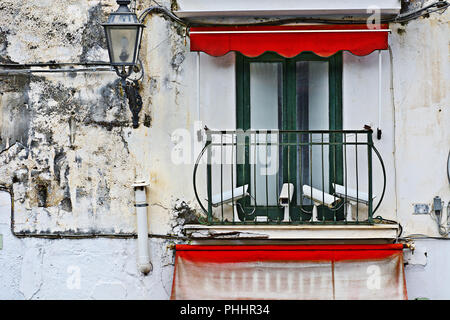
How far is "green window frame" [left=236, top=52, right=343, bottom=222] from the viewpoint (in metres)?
7.96

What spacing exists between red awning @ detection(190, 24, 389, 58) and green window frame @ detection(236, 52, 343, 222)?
0.39 m

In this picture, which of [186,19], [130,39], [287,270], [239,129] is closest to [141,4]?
[186,19]

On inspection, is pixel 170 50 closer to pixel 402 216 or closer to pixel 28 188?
pixel 28 188

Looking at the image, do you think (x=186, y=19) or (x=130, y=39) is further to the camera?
(x=186, y=19)

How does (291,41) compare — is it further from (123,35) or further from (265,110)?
(123,35)

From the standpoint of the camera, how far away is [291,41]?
7637 millimetres

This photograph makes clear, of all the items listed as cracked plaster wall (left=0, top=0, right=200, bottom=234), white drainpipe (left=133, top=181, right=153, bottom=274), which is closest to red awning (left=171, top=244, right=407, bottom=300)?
white drainpipe (left=133, top=181, right=153, bottom=274)

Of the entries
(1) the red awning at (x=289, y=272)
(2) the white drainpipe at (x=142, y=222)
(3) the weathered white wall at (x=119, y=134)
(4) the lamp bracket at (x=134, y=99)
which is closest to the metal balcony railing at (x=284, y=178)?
(3) the weathered white wall at (x=119, y=134)

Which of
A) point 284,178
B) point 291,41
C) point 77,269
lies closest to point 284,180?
point 284,178

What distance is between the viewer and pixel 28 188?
8055 millimetres

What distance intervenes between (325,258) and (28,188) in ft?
11.6

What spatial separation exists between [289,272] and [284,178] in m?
1.12

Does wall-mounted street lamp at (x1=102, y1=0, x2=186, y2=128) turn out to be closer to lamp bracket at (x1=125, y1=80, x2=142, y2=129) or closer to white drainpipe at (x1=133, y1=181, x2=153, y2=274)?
lamp bracket at (x1=125, y1=80, x2=142, y2=129)

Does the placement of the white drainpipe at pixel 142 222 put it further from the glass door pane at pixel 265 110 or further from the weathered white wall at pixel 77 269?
the glass door pane at pixel 265 110
